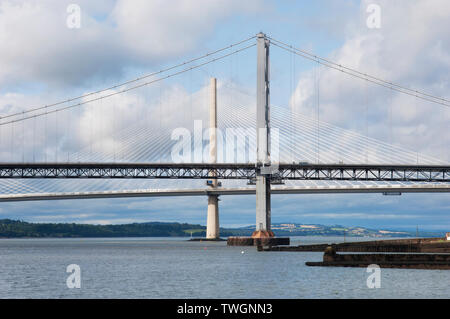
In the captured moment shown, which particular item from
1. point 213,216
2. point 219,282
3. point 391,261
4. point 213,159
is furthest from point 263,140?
point 219,282

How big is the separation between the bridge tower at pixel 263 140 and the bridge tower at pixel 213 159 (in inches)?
505

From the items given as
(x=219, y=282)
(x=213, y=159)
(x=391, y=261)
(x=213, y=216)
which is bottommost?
(x=219, y=282)

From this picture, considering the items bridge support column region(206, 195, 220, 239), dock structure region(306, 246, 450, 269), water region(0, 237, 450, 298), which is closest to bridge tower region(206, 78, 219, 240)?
bridge support column region(206, 195, 220, 239)

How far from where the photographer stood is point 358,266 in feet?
160

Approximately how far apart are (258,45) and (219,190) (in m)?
30.9

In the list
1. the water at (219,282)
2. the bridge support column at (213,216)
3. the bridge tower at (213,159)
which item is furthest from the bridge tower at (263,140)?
the water at (219,282)

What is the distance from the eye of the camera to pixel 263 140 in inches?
3091

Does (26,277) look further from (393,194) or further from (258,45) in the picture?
(393,194)

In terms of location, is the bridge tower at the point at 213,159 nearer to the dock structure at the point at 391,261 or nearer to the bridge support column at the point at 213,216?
the bridge support column at the point at 213,216

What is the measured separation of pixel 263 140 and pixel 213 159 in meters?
16.3

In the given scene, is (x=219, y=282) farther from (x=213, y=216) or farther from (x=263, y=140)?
(x=213, y=216)

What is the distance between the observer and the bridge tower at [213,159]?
3719 inches

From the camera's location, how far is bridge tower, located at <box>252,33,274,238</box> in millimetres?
79438
